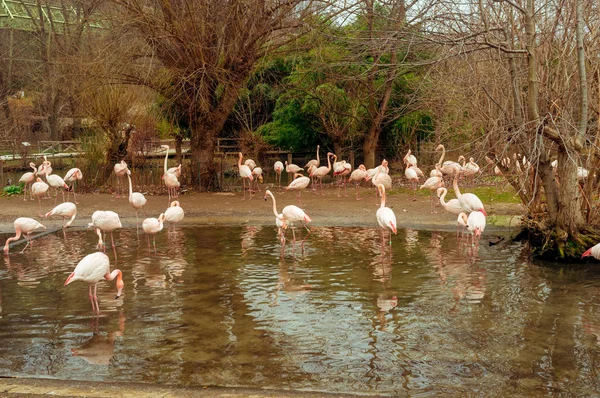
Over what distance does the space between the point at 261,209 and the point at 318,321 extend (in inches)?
340

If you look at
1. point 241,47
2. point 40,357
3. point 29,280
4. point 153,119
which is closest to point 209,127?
point 241,47

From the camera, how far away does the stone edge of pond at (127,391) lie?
488cm

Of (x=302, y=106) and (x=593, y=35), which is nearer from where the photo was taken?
(x=593, y=35)

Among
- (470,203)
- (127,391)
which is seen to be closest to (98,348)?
(127,391)

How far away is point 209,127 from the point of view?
1928 cm

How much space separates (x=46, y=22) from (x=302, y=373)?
40.3 meters

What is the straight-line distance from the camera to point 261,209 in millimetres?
15586

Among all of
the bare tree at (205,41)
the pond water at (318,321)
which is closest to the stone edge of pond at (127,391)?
the pond water at (318,321)

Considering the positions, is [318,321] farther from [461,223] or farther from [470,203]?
[470,203]

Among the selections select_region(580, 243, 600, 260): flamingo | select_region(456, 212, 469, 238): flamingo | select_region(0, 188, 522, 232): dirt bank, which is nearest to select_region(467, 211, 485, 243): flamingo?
select_region(456, 212, 469, 238): flamingo

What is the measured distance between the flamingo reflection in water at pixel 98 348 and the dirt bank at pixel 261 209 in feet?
24.0

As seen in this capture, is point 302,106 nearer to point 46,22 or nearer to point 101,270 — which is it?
point 101,270

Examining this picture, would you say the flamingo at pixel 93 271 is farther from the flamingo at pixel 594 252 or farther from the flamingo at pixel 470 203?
the flamingo at pixel 470 203

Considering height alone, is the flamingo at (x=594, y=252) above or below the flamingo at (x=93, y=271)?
below
